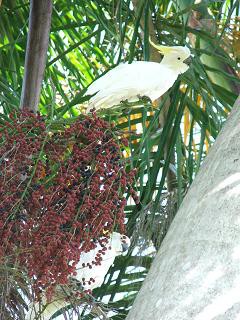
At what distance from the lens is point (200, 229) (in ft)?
1.69

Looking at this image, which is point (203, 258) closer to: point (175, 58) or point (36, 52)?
point (175, 58)

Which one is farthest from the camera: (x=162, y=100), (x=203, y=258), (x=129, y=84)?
(x=162, y=100)

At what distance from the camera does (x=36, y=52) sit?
4.61 feet

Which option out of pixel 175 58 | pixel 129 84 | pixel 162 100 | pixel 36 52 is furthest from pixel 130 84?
pixel 162 100

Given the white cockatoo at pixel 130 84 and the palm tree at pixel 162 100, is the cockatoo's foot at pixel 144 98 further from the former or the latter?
the palm tree at pixel 162 100

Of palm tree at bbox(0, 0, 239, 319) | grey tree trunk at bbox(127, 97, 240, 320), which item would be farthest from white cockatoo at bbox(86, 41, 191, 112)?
grey tree trunk at bbox(127, 97, 240, 320)

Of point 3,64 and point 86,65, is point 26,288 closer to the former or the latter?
point 3,64

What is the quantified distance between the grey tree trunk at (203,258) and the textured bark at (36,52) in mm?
849

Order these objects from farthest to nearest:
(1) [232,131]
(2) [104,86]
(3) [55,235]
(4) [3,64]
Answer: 1. (4) [3,64]
2. (2) [104,86]
3. (3) [55,235]
4. (1) [232,131]

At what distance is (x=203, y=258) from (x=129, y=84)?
64cm

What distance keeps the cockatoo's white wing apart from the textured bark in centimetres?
26

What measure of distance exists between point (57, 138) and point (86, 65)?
1.35 meters

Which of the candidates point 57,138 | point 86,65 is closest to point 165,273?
point 57,138

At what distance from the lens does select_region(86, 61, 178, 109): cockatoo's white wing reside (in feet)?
3.66
